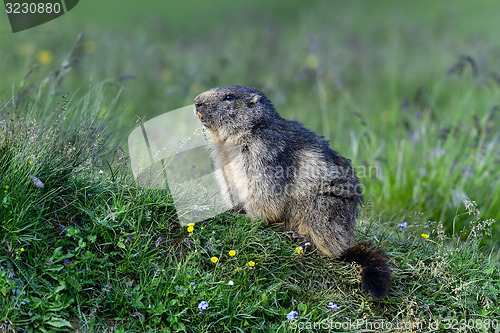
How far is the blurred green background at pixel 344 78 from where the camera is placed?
6500 mm

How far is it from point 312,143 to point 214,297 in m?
1.62

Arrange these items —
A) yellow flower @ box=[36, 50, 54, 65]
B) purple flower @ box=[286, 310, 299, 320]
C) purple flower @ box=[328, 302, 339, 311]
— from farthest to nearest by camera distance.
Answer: yellow flower @ box=[36, 50, 54, 65] → purple flower @ box=[328, 302, 339, 311] → purple flower @ box=[286, 310, 299, 320]

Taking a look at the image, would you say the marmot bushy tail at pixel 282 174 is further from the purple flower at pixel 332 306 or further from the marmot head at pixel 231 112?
the purple flower at pixel 332 306

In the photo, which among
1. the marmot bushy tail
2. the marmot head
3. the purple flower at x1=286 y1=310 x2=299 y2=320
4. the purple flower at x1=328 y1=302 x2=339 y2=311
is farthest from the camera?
the marmot head

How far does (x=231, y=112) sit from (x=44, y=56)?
5582 millimetres

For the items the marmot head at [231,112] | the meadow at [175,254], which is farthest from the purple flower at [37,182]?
the marmot head at [231,112]

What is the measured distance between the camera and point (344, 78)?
35.7ft

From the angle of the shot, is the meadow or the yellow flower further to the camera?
the yellow flower

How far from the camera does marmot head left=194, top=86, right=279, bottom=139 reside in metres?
4.57

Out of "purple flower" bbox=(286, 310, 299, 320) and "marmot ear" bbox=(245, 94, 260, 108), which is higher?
"marmot ear" bbox=(245, 94, 260, 108)

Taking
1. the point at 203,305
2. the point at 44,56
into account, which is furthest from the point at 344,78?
the point at 203,305

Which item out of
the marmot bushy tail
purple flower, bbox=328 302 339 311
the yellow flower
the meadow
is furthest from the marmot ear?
the yellow flower

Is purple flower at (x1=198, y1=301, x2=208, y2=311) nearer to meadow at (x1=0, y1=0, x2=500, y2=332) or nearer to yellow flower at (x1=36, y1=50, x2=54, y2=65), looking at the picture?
meadow at (x1=0, y1=0, x2=500, y2=332)

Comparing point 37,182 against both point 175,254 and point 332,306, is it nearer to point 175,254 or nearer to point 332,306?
point 175,254
